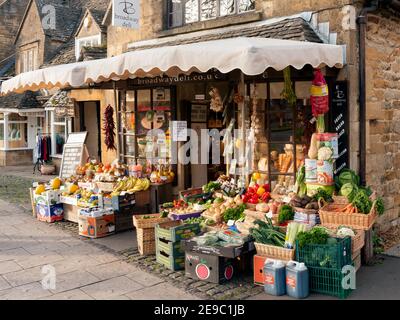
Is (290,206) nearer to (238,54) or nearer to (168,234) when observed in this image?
(168,234)

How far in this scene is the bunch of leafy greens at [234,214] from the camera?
7180 mm

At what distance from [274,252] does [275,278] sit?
39 centimetres

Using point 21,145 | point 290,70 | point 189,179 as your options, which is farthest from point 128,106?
point 21,145

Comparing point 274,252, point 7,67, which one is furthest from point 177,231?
point 7,67

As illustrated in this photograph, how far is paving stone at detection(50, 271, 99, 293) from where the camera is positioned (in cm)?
580

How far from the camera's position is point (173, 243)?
21.1 feet

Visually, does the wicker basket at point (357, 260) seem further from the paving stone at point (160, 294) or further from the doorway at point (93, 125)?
Answer: the doorway at point (93, 125)

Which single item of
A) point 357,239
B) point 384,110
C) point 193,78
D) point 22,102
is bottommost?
point 357,239

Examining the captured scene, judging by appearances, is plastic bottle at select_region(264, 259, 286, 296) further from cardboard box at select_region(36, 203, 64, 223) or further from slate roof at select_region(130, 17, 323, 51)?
cardboard box at select_region(36, 203, 64, 223)

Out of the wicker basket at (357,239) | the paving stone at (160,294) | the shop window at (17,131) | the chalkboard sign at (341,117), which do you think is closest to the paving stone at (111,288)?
the paving stone at (160,294)

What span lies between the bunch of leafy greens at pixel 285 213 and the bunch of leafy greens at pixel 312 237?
96 centimetres

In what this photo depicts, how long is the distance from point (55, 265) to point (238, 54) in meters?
3.91

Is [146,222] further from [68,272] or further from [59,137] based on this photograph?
[59,137]

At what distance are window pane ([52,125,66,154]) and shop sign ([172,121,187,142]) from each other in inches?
431
